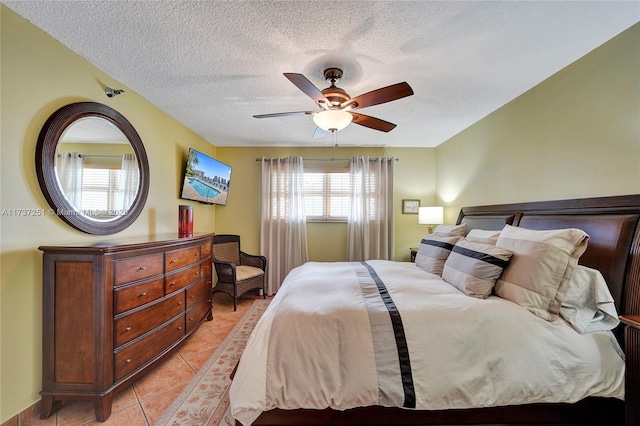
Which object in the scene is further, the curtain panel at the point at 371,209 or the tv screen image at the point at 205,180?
the curtain panel at the point at 371,209

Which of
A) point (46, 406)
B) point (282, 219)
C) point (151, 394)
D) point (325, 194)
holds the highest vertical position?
point (325, 194)

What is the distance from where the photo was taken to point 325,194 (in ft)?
14.0

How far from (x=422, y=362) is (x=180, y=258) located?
222 centimetres

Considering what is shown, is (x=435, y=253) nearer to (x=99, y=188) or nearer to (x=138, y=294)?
(x=138, y=294)

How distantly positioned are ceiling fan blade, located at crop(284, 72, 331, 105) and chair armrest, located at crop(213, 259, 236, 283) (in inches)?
97.7

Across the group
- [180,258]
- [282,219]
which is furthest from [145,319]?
[282,219]

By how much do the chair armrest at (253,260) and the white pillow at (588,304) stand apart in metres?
3.42

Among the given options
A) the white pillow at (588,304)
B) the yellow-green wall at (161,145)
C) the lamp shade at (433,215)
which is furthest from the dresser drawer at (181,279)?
the lamp shade at (433,215)

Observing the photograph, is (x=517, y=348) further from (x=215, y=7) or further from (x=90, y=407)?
(x=90, y=407)

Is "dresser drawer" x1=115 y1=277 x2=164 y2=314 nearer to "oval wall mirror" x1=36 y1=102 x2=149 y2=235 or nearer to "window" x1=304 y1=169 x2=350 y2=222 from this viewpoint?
"oval wall mirror" x1=36 y1=102 x2=149 y2=235

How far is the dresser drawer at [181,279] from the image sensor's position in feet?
7.21

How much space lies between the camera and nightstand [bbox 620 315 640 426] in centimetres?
118

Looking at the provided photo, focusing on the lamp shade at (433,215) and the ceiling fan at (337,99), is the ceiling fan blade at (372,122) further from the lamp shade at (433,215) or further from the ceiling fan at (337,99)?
the lamp shade at (433,215)

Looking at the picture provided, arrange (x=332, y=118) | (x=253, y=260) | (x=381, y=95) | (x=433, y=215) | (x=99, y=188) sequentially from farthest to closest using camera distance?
(x=253, y=260)
(x=433, y=215)
(x=99, y=188)
(x=332, y=118)
(x=381, y=95)
